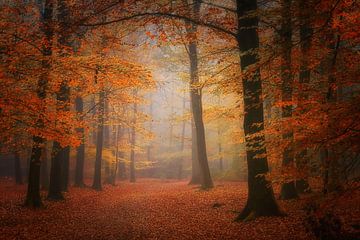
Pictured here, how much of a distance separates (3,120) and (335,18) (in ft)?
37.6

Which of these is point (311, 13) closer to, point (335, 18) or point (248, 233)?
point (335, 18)

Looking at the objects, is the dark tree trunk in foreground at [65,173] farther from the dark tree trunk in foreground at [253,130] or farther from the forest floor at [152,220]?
the dark tree trunk in foreground at [253,130]

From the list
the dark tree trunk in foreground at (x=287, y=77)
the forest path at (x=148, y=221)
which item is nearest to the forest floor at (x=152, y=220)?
the forest path at (x=148, y=221)

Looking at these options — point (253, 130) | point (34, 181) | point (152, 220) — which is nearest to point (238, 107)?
point (253, 130)

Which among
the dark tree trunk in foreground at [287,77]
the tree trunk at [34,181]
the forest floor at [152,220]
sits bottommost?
the forest floor at [152,220]

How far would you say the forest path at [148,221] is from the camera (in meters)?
9.03

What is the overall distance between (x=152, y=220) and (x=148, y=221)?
0.63 feet

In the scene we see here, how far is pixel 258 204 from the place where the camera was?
9.95 metres

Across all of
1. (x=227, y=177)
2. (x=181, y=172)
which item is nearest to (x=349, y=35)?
(x=227, y=177)

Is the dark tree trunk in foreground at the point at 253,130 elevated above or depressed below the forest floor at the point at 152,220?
above

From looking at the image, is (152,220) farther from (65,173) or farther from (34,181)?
(65,173)

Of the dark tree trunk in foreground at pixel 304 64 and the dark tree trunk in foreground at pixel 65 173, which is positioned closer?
the dark tree trunk in foreground at pixel 304 64

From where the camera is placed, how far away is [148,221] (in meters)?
11.9

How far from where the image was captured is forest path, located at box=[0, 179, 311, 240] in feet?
29.6
